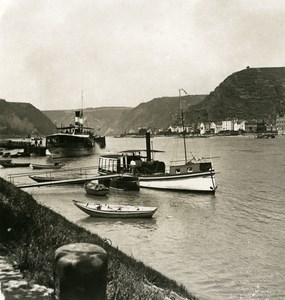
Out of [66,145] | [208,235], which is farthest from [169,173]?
[66,145]

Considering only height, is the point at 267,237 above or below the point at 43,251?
below

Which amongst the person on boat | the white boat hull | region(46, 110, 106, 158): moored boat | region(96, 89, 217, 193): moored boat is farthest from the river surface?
region(46, 110, 106, 158): moored boat

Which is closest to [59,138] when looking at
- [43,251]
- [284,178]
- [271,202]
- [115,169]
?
[115,169]

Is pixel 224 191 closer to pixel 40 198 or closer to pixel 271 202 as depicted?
pixel 271 202

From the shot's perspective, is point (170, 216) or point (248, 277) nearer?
point (248, 277)

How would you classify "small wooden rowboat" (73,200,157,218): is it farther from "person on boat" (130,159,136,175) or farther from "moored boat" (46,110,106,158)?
"moored boat" (46,110,106,158)

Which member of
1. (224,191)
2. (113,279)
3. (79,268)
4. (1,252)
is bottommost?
(224,191)

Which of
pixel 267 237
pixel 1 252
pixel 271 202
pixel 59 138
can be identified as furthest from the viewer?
pixel 59 138
